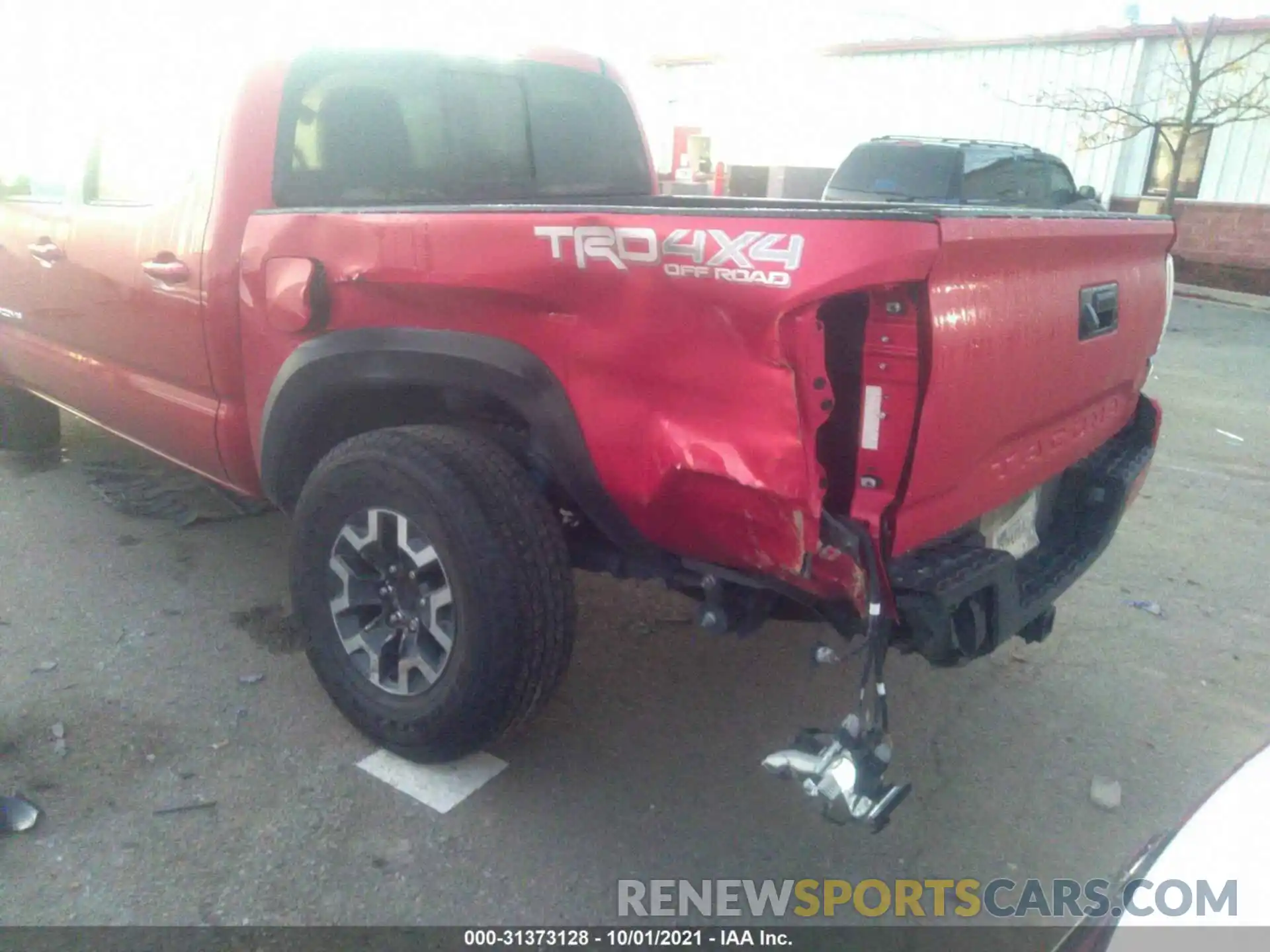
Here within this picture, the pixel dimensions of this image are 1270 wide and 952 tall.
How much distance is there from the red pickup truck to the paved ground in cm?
32

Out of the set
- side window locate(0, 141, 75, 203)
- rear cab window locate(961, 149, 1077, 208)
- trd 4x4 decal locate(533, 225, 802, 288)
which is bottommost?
rear cab window locate(961, 149, 1077, 208)

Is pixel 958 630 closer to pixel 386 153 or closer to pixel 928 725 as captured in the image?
pixel 928 725

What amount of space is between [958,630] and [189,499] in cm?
386

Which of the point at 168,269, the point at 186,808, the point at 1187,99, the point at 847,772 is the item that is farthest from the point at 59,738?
the point at 1187,99

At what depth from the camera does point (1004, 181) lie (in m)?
10.2

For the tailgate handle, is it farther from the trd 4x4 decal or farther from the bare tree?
the bare tree

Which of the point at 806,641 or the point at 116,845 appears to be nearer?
the point at 116,845

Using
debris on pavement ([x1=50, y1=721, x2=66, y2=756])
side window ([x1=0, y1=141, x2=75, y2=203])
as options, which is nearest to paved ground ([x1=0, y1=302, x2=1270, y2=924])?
debris on pavement ([x1=50, y1=721, x2=66, y2=756])

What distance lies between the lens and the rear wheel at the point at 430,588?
2463 mm

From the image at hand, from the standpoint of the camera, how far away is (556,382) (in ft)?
7.62

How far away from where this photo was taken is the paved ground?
2395 millimetres

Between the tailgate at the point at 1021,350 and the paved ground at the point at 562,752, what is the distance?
3.02ft

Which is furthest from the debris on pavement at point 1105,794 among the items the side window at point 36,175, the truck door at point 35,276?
the side window at point 36,175

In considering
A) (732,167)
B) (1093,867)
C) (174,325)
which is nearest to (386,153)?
(174,325)
